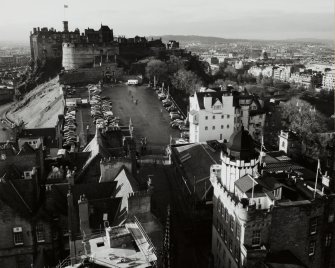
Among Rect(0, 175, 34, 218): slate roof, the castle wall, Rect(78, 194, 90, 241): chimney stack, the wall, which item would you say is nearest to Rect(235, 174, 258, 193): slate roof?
the wall

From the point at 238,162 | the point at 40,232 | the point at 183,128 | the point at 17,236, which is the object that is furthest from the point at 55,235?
the point at 183,128

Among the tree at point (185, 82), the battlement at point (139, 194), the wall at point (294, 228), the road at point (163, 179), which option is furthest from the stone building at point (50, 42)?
the wall at point (294, 228)

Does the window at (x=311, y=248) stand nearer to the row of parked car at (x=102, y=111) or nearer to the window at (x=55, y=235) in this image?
the window at (x=55, y=235)

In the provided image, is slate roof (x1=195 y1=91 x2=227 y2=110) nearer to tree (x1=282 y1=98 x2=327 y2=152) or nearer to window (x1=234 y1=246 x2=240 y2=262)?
tree (x1=282 y1=98 x2=327 y2=152)

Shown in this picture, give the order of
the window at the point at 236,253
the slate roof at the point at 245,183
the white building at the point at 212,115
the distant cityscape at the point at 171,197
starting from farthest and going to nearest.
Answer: the white building at the point at 212,115
the slate roof at the point at 245,183
the window at the point at 236,253
the distant cityscape at the point at 171,197

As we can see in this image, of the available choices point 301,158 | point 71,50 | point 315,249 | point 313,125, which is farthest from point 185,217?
point 71,50
